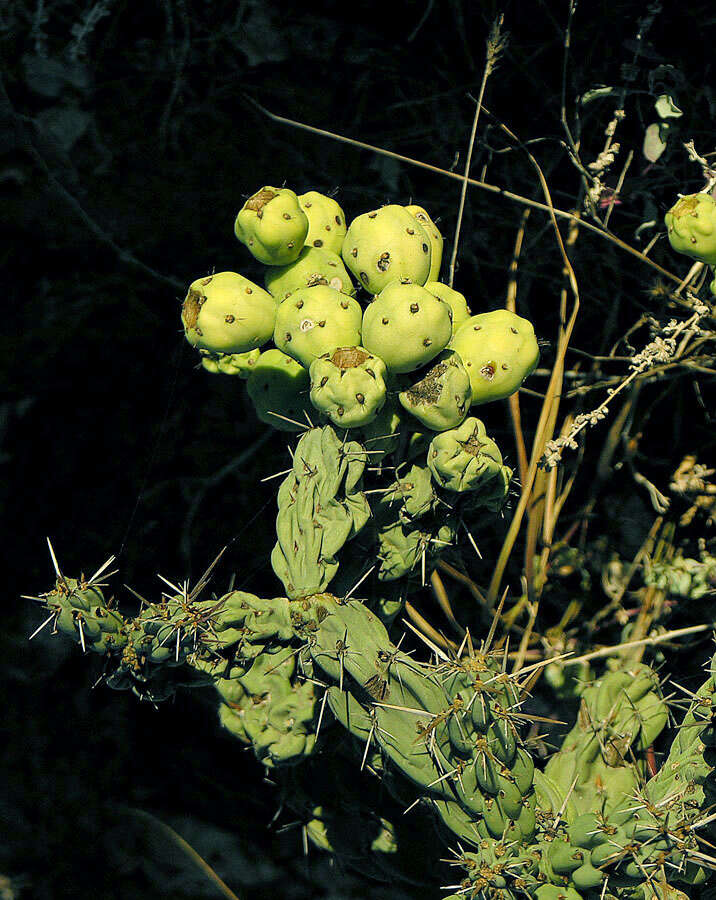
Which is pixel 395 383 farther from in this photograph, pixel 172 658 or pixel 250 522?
pixel 250 522

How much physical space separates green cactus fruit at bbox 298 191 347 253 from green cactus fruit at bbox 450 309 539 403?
0.85ft

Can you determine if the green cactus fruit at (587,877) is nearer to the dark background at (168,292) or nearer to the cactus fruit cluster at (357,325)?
the cactus fruit cluster at (357,325)

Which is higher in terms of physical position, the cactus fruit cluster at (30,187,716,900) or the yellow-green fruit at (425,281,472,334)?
the yellow-green fruit at (425,281,472,334)

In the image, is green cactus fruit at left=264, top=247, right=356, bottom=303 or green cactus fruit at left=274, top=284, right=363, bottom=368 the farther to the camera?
green cactus fruit at left=264, top=247, right=356, bottom=303

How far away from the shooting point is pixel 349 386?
1193 millimetres

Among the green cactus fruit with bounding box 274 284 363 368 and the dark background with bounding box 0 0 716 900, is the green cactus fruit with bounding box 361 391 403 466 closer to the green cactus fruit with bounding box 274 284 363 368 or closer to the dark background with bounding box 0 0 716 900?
the green cactus fruit with bounding box 274 284 363 368

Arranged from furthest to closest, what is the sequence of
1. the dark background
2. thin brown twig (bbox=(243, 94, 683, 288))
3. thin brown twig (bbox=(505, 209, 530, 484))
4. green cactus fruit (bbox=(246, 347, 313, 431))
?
the dark background → thin brown twig (bbox=(505, 209, 530, 484)) → thin brown twig (bbox=(243, 94, 683, 288)) → green cactus fruit (bbox=(246, 347, 313, 431))

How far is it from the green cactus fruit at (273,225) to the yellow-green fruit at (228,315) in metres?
0.06

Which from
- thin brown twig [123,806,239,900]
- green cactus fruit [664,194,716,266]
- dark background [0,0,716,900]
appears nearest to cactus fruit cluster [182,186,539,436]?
green cactus fruit [664,194,716,266]

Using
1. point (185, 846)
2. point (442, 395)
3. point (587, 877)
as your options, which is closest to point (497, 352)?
point (442, 395)

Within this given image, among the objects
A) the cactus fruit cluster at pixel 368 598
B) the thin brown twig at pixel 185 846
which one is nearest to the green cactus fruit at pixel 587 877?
the cactus fruit cluster at pixel 368 598

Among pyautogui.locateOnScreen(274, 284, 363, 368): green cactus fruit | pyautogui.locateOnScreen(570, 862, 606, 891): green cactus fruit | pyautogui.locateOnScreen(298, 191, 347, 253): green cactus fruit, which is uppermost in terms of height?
pyautogui.locateOnScreen(298, 191, 347, 253): green cactus fruit

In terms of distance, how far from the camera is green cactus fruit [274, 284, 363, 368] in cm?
126

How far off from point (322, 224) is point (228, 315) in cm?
23
